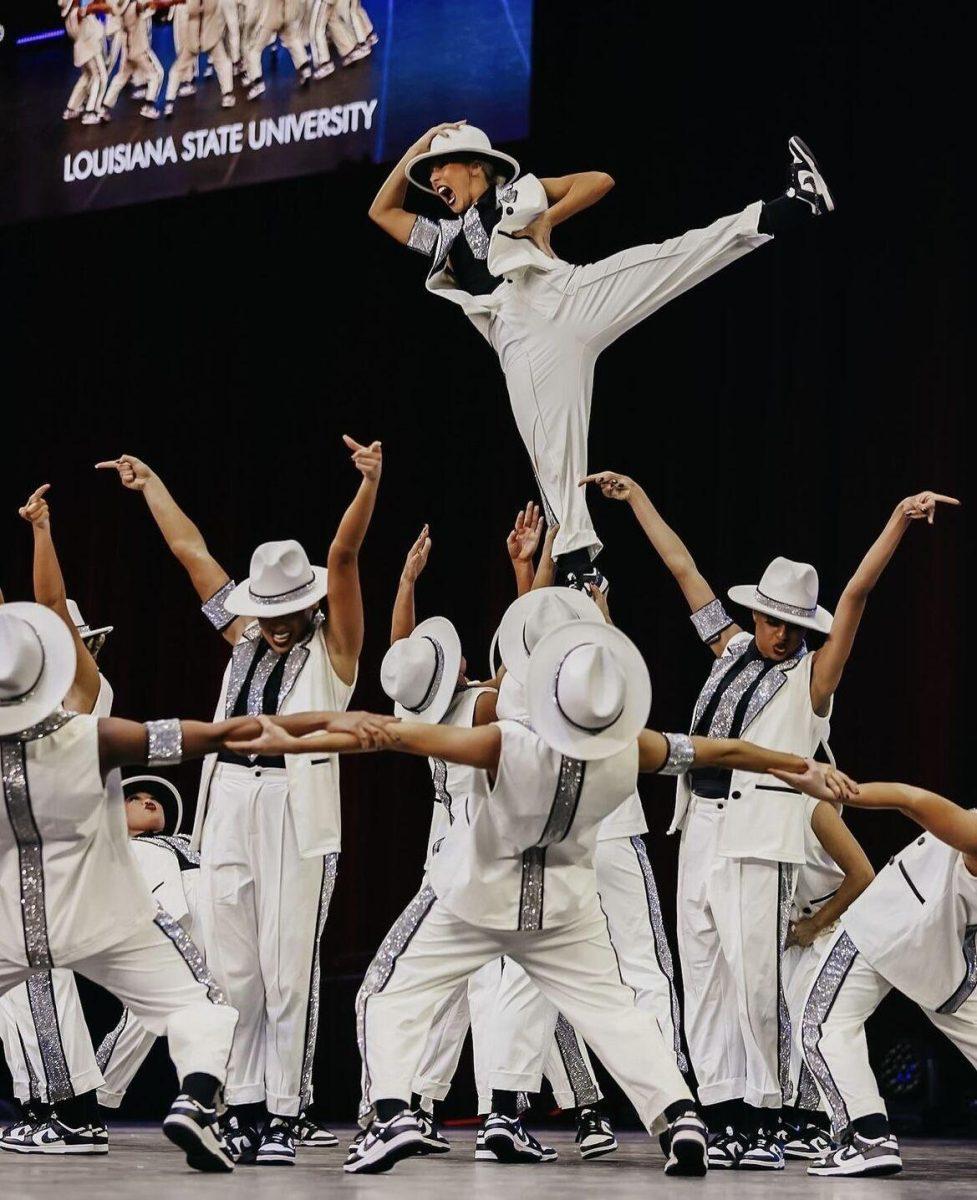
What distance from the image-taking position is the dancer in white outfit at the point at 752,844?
17.0 feet

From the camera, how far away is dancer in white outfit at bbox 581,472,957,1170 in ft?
17.0

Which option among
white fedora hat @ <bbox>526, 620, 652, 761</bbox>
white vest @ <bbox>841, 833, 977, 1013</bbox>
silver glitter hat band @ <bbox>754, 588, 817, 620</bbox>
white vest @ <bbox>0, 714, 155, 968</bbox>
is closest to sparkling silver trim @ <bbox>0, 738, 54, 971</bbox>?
white vest @ <bbox>0, 714, 155, 968</bbox>

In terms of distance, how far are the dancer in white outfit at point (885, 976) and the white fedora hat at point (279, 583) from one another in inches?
65.7

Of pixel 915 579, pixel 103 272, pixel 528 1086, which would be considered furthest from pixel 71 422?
pixel 528 1086

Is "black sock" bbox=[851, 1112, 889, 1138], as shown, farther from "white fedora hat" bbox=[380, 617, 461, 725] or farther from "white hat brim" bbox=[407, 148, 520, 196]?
"white hat brim" bbox=[407, 148, 520, 196]

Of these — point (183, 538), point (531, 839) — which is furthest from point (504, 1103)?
point (183, 538)

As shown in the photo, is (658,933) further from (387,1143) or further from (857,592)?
(387,1143)

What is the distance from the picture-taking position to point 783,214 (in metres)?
5.27

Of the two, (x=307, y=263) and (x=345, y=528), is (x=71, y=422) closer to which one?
(x=307, y=263)

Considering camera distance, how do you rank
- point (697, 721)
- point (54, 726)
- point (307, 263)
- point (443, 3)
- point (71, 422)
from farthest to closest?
point (71, 422) < point (307, 263) < point (443, 3) < point (697, 721) < point (54, 726)

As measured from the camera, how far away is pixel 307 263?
8508 mm

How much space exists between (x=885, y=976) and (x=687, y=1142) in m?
0.81

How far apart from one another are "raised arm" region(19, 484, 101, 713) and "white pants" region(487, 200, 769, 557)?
1440 mm

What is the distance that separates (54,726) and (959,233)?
13.8ft
